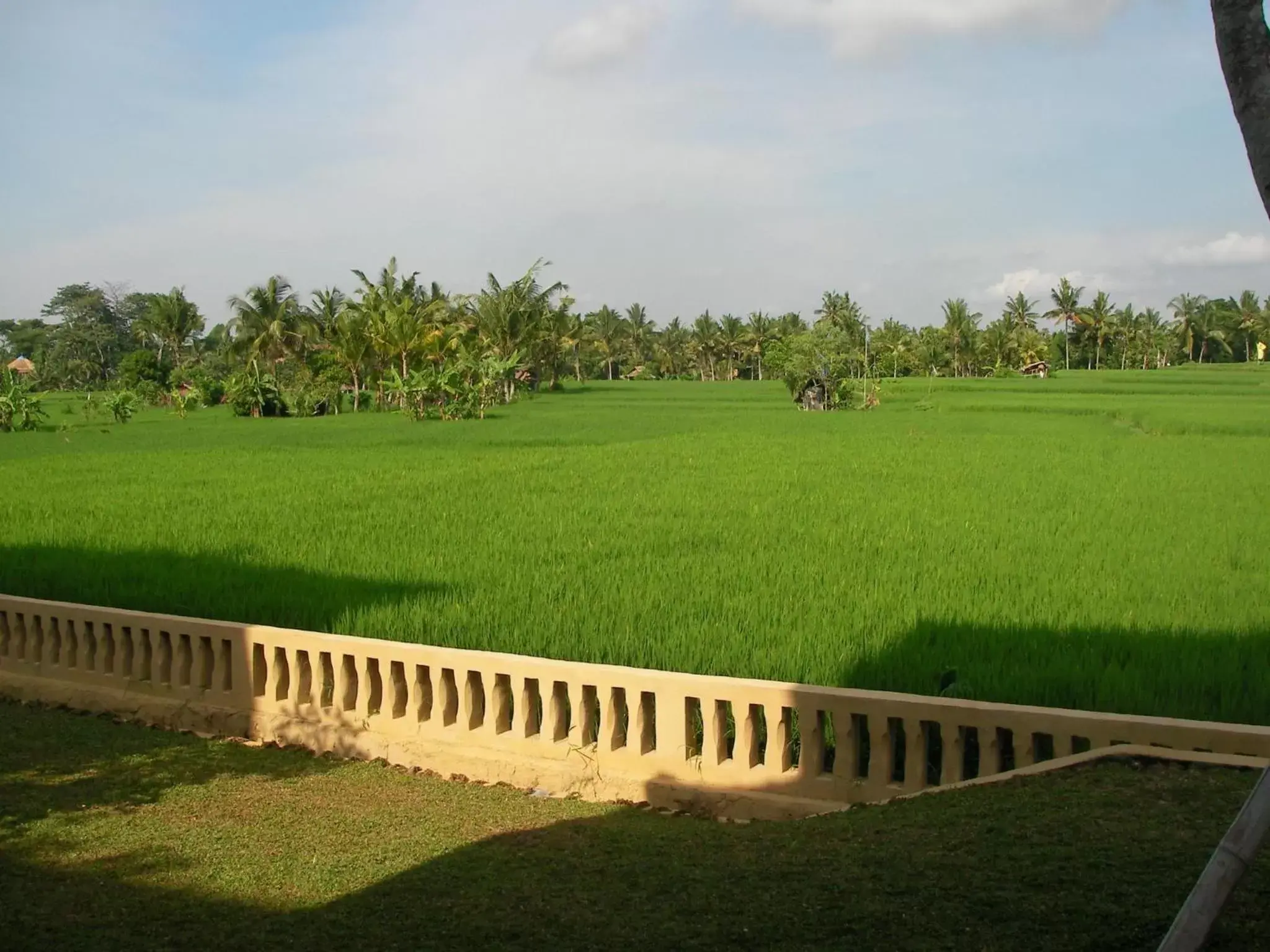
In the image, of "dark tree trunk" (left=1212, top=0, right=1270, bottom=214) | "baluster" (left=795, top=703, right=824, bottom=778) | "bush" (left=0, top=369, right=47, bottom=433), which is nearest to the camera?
"dark tree trunk" (left=1212, top=0, right=1270, bottom=214)

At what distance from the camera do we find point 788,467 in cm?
2050

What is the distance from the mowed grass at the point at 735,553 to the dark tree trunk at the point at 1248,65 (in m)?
3.45

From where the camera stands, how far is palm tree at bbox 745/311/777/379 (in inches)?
3848

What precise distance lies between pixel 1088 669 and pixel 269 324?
56957mm

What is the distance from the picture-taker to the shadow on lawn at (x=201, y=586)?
777 centimetres

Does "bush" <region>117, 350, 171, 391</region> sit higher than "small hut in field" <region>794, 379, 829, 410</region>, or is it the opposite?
"bush" <region>117, 350, 171, 391</region>

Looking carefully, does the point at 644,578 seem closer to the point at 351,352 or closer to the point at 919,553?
the point at 919,553

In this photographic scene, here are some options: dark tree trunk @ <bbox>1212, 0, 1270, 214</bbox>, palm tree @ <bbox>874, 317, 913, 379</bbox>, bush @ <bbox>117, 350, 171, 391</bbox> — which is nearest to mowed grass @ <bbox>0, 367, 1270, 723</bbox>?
dark tree trunk @ <bbox>1212, 0, 1270, 214</bbox>

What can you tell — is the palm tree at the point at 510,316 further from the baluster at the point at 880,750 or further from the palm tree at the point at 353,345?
the baluster at the point at 880,750

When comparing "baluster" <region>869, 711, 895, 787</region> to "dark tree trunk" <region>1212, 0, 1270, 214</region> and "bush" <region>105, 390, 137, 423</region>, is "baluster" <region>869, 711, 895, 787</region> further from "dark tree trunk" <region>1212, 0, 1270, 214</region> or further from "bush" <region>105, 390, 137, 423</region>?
"bush" <region>105, 390, 137, 423</region>

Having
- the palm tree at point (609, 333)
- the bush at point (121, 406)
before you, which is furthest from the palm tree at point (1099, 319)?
the bush at point (121, 406)

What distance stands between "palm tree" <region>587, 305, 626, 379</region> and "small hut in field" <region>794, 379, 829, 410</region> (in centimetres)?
4713

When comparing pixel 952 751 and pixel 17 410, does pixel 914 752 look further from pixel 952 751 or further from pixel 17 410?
pixel 17 410

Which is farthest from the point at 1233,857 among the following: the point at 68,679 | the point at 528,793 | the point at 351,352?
the point at 351,352
